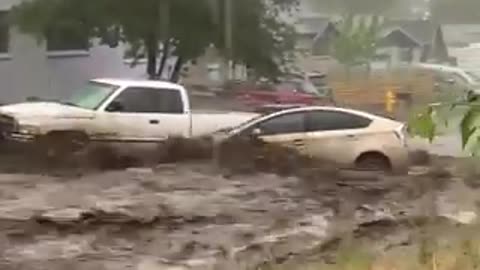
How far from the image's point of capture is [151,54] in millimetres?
24438

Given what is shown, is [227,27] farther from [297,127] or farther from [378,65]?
[297,127]

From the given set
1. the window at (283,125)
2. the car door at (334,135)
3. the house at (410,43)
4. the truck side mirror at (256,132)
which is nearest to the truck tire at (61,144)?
the truck side mirror at (256,132)

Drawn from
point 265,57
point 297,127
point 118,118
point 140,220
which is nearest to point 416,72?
point 265,57

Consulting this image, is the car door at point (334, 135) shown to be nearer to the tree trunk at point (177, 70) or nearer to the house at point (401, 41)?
the house at point (401, 41)

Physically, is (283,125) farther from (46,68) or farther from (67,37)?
(46,68)

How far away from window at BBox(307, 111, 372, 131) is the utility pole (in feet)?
18.7

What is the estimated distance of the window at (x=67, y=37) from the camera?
24.7 meters

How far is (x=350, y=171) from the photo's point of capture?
16.9m

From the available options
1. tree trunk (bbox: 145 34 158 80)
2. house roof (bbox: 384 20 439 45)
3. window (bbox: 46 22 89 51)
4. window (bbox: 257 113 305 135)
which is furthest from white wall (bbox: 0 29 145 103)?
window (bbox: 257 113 305 135)

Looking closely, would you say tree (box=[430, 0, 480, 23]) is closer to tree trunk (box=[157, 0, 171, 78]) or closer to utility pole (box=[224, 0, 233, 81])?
utility pole (box=[224, 0, 233, 81])

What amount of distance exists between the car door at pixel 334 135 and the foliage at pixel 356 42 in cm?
426

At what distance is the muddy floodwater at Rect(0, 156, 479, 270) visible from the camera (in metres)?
9.77

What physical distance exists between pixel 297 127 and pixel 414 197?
4471 mm

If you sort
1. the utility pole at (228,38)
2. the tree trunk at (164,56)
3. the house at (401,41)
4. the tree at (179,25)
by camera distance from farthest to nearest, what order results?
the tree trunk at (164,56) → the tree at (179,25) → the utility pole at (228,38) → the house at (401,41)
